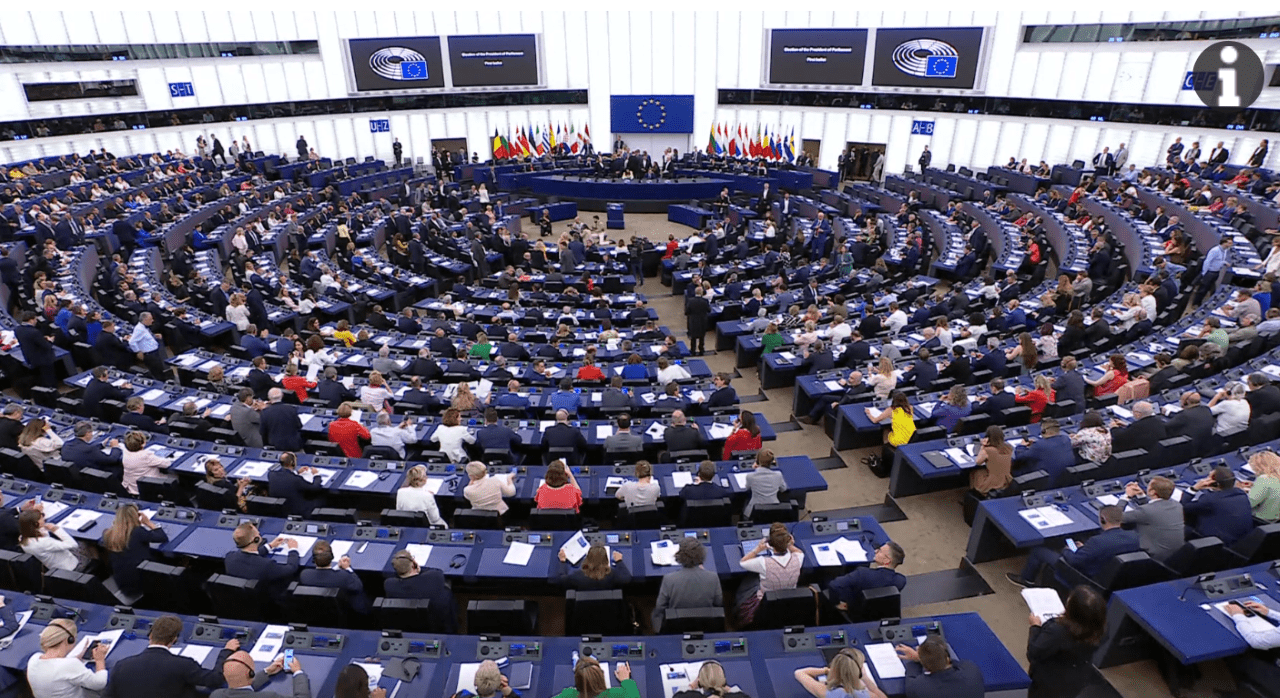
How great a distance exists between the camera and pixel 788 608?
6262mm

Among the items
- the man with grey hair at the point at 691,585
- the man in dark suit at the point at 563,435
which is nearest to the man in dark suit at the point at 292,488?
the man in dark suit at the point at 563,435

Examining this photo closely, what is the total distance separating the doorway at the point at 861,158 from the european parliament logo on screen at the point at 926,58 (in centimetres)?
Result: 439

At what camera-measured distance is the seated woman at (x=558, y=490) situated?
25.0 feet

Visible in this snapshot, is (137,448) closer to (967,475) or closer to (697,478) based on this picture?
(697,478)

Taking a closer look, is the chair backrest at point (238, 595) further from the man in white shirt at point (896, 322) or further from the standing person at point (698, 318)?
the man in white shirt at point (896, 322)

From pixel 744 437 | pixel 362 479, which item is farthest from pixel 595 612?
pixel 362 479

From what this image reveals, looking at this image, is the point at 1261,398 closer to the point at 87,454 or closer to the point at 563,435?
the point at 563,435

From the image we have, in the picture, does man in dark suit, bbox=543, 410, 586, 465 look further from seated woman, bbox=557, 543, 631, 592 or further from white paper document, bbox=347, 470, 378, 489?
seated woman, bbox=557, 543, 631, 592

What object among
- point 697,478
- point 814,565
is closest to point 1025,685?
point 814,565

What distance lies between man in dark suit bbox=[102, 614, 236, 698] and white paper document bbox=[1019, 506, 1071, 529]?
8.07 m

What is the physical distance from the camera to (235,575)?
254 inches

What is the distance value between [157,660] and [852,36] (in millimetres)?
37983

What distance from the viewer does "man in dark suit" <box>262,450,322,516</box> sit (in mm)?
7922

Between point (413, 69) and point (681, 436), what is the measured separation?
36146mm
